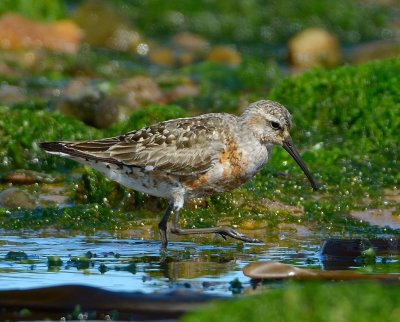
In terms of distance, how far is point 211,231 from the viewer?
9547 mm

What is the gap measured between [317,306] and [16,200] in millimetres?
6340

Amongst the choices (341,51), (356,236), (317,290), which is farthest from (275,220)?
(341,51)

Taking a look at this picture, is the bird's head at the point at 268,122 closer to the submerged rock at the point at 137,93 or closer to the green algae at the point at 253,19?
the submerged rock at the point at 137,93

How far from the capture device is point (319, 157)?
40.2 feet

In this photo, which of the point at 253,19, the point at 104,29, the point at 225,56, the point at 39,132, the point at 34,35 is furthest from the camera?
the point at 253,19

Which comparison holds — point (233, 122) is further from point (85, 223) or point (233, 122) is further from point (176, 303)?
point (176, 303)

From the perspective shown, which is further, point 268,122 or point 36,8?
point 36,8

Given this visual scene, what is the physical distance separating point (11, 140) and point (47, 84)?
5653 mm

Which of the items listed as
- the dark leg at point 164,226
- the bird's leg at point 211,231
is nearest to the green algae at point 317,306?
the bird's leg at point 211,231

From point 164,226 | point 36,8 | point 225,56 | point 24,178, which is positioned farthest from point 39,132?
point 36,8

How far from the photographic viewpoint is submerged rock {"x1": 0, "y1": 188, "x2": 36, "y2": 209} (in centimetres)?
1077

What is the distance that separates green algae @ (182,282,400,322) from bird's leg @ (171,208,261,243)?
4.13 m

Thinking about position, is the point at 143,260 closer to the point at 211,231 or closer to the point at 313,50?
the point at 211,231

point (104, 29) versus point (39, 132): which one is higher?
point (104, 29)
